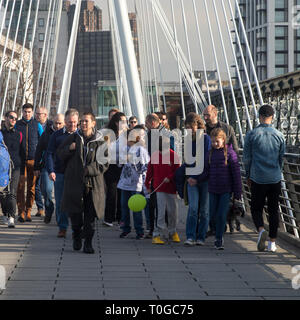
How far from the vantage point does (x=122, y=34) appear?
14.2 m

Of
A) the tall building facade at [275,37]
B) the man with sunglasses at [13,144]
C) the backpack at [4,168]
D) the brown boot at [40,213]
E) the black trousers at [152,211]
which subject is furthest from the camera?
the tall building facade at [275,37]

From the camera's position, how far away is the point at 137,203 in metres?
9.88

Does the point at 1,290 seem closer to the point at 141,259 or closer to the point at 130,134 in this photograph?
the point at 141,259

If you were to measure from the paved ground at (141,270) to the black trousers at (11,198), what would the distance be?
3.01 feet


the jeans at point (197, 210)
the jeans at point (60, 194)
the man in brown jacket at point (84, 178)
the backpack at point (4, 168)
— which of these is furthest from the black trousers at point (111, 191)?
the man in brown jacket at point (84, 178)

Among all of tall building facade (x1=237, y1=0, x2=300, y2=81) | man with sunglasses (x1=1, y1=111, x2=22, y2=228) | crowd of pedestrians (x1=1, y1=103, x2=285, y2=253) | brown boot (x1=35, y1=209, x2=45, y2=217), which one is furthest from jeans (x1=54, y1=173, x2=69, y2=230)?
tall building facade (x1=237, y1=0, x2=300, y2=81)

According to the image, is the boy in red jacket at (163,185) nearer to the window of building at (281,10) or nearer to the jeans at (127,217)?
the jeans at (127,217)

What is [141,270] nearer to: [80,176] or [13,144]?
[80,176]

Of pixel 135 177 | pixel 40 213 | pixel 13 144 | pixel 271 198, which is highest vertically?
pixel 13 144

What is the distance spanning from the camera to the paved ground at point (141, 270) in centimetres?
662

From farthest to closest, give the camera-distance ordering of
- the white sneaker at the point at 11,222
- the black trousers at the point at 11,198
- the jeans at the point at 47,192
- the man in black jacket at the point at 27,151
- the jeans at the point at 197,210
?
the man in black jacket at the point at 27,151, the jeans at the point at 47,192, the black trousers at the point at 11,198, the white sneaker at the point at 11,222, the jeans at the point at 197,210

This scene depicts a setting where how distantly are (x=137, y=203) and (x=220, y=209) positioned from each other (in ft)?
3.45

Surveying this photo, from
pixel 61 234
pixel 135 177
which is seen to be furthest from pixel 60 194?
pixel 135 177

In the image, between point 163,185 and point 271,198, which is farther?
point 163,185
